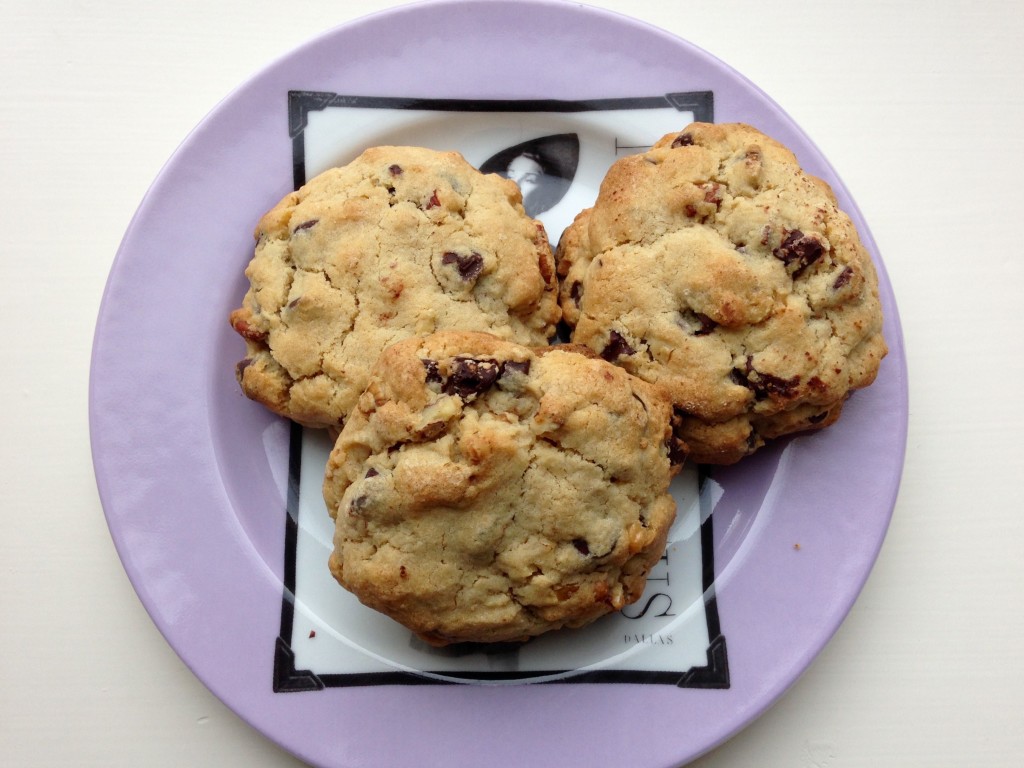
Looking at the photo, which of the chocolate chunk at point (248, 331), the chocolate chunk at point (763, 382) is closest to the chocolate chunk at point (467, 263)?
the chocolate chunk at point (248, 331)

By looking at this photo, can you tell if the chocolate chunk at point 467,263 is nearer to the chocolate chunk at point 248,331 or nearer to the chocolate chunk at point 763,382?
the chocolate chunk at point 248,331

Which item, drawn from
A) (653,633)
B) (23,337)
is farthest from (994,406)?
(23,337)

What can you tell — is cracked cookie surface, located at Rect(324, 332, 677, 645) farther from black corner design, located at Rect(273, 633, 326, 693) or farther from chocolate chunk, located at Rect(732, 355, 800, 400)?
black corner design, located at Rect(273, 633, 326, 693)

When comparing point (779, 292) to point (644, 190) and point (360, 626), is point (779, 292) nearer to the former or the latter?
point (644, 190)

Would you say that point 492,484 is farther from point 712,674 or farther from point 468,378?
point 712,674

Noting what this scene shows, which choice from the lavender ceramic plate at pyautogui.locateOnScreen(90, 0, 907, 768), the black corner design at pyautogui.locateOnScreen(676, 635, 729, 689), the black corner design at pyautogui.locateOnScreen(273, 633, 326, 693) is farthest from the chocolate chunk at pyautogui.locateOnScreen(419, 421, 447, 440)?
the black corner design at pyautogui.locateOnScreen(676, 635, 729, 689)

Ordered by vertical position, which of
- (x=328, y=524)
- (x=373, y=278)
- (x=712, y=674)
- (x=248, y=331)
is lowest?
(x=712, y=674)

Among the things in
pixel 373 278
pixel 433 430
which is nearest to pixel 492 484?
pixel 433 430
